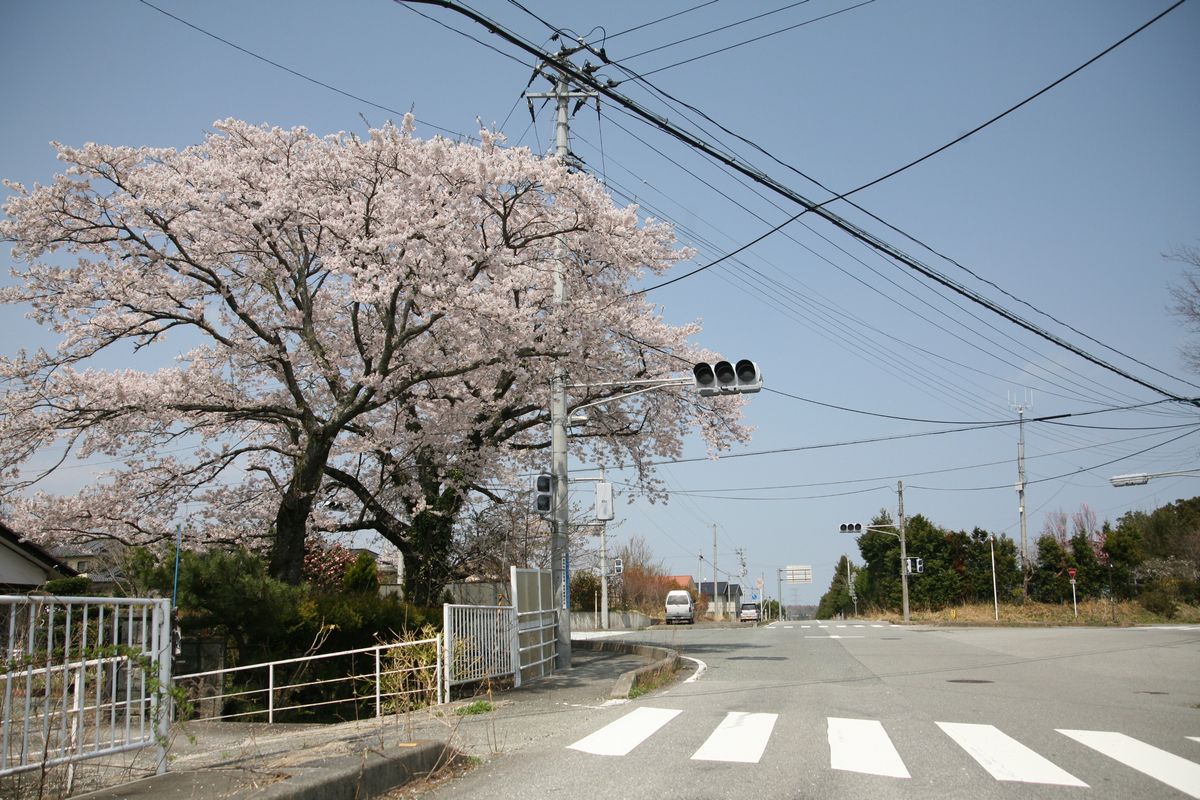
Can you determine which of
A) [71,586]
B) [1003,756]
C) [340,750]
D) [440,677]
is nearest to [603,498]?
[440,677]

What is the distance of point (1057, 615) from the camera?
4222cm

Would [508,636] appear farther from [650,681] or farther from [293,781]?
[293,781]

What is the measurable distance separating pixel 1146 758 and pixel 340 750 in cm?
672

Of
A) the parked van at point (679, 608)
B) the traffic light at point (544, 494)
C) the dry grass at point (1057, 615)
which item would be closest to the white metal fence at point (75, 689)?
the traffic light at point (544, 494)

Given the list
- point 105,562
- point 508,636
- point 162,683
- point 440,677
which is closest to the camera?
point 162,683

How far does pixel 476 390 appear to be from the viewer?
19875 mm

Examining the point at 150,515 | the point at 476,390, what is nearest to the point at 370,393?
the point at 476,390

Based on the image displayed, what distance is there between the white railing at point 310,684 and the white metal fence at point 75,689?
414cm

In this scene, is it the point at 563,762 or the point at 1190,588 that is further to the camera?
the point at 1190,588

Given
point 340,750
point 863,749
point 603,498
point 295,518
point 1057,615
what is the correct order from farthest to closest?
point 1057,615
point 603,498
point 295,518
point 863,749
point 340,750

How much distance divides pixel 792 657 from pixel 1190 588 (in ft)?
101

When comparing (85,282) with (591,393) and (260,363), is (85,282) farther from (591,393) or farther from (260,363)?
(591,393)

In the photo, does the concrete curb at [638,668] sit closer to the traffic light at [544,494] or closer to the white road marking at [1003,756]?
the traffic light at [544,494]

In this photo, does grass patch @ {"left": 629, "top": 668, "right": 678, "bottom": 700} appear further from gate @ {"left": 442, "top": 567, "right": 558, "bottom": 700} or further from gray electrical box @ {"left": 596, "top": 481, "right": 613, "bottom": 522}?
gray electrical box @ {"left": 596, "top": 481, "right": 613, "bottom": 522}
